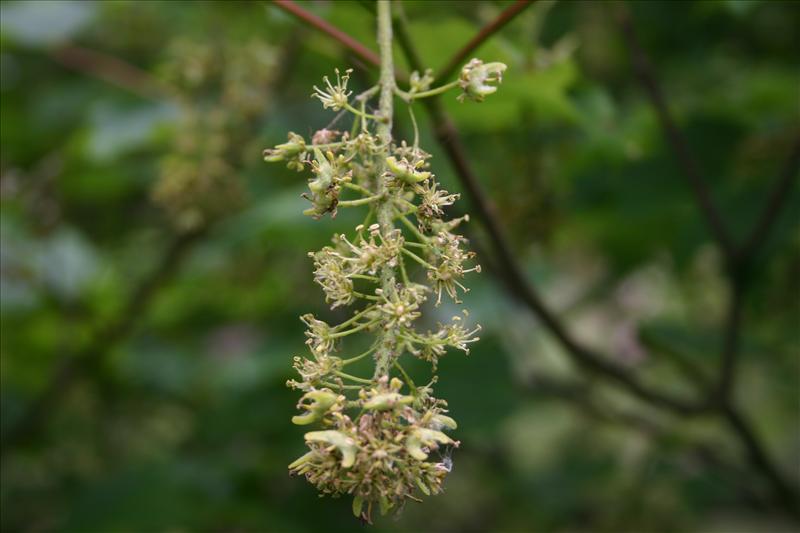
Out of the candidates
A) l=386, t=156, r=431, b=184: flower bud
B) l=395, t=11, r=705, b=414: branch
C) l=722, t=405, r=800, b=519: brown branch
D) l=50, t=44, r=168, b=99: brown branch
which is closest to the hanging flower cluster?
l=50, t=44, r=168, b=99: brown branch

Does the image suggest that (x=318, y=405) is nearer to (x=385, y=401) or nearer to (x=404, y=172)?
(x=385, y=401)

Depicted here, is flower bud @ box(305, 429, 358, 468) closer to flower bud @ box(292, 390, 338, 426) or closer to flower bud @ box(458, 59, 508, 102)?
flower bud @ box(292, 390, 338, 426)

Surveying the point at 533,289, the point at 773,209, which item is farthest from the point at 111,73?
the point at 773,209

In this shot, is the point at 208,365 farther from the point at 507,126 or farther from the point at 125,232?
the point at 507,126

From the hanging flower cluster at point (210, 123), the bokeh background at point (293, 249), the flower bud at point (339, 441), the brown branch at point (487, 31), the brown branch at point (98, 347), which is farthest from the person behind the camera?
the brown branch at point (98, 347)

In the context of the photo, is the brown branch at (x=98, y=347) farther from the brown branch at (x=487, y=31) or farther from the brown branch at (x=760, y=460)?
the brown branch at (x=760, y=460)

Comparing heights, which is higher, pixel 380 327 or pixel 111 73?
pixel 111 73

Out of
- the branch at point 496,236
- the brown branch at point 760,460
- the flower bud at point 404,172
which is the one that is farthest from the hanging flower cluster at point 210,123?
the brown branch at point 760,460
